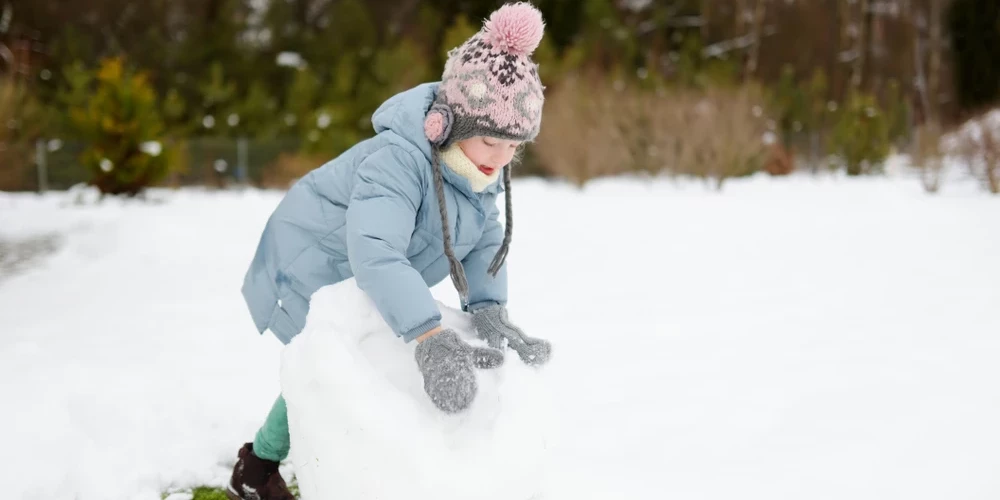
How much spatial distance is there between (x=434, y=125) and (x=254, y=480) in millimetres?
1176

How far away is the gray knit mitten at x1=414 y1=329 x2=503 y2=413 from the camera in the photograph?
63.7 inches

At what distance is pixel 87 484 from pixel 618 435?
1.80 metres

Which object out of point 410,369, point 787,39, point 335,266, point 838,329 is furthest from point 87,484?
point 787,39

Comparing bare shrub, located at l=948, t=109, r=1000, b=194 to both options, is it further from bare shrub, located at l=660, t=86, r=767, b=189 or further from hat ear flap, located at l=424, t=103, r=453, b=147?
hat ear flap, located at l=424, t=103, r=453, b=147

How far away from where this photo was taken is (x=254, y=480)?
2318 millimetres

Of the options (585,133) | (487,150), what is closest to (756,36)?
(585,133)

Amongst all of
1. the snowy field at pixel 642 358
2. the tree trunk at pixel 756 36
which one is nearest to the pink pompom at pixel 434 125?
the snowy field at pixel 642 358

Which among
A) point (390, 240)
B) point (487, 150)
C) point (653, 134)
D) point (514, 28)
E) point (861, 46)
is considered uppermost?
point (861, 46)

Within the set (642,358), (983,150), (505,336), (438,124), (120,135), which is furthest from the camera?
(983,150)

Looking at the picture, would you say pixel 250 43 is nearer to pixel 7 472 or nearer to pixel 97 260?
pixel 97 260

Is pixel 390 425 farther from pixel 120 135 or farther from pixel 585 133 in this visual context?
pixel 585 133

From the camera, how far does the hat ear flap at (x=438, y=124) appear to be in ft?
6.08

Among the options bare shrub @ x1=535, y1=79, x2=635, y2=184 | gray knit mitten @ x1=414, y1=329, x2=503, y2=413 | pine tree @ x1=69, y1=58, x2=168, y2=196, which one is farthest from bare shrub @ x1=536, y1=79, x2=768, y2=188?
gray knit mitten @ x1=414, y1=329, x2=503, y2=413

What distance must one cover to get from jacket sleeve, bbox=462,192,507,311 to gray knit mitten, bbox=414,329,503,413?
1.39 feet
